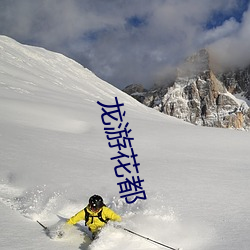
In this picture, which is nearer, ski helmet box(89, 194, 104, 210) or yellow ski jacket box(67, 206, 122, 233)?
ski helmet box(89, 194, 104, 210)

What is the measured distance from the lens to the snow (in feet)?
18.6

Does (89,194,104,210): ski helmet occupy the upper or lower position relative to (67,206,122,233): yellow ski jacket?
upper

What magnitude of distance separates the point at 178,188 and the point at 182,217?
1.74 metres

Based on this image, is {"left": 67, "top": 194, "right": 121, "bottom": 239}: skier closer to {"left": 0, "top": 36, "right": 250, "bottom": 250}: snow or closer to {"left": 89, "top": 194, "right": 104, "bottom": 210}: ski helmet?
{"left": 89, "top": 194, "right": 104, "bottom": 210}: ski helmet

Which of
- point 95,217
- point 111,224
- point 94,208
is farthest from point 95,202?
point 111,224

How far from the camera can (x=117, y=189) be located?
8.16m

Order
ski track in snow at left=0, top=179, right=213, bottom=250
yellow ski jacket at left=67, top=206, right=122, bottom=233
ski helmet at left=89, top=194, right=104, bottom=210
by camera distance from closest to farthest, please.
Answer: ski track in snow at left=0, top=179, right=213, bottom=250
ski helmet at left=89, top=194, right=104, bottom=210
yellow ski jacket at left=67, top=206, right=122, bottom=233

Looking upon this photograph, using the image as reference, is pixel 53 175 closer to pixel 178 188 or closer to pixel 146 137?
pixel 178 188

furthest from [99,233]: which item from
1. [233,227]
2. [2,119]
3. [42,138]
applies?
[2,119]

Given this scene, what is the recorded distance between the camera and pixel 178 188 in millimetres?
8125

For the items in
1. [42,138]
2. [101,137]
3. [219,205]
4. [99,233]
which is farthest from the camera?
[101,137]

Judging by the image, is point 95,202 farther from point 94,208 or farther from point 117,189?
point 117,189

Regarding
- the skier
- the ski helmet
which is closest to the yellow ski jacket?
the skier

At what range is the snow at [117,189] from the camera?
5668 millimetres
